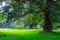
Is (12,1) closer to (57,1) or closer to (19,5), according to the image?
(19,5)

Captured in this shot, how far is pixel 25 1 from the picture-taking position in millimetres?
16031

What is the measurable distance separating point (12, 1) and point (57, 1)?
154 inches

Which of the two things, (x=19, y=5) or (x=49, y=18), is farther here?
(x=49, y=18)

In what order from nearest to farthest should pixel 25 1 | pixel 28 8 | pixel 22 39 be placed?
pixel 22 39
pixel 28 8
pixel 25 1

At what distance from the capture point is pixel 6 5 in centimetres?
1567

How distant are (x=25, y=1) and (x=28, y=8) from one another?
1.37 metres

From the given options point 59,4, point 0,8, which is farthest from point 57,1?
point 0,8

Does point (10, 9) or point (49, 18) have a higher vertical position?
point (10, 9)

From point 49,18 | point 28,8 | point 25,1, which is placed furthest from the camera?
point 49,18

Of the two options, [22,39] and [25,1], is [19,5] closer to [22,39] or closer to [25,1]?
[25,1]

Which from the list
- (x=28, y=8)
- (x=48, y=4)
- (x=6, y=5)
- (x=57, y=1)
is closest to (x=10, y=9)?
(x=6, y=5)

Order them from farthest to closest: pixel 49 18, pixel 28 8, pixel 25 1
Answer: pixel 49 18 → pixel 25 1 → pixel 28 8

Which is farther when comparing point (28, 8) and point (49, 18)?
point (49, 18)

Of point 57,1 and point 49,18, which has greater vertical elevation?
point 57,1
